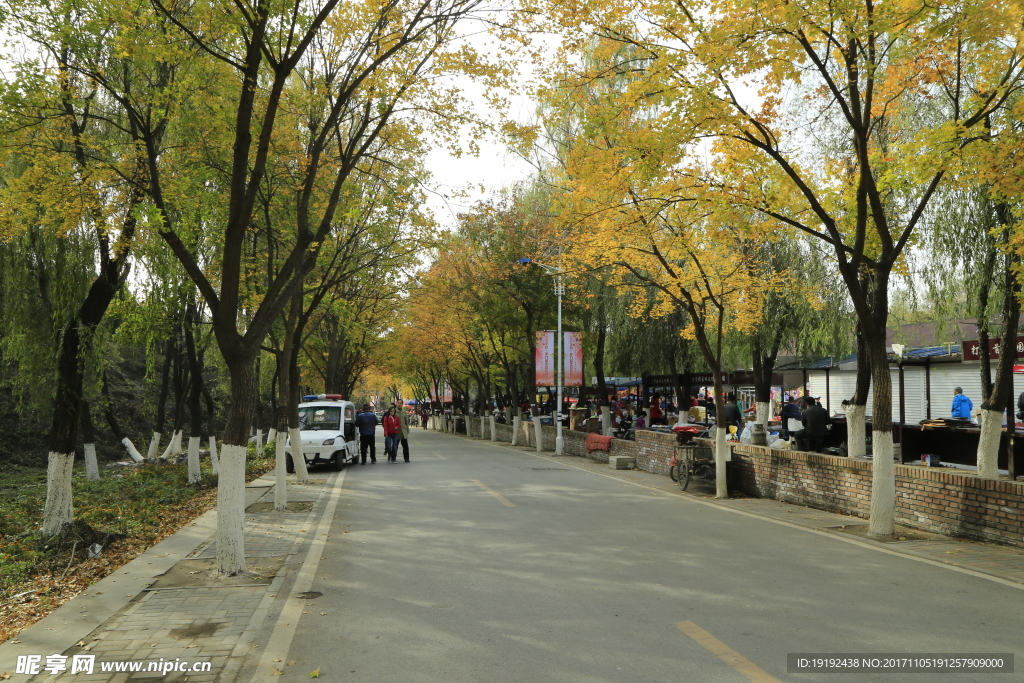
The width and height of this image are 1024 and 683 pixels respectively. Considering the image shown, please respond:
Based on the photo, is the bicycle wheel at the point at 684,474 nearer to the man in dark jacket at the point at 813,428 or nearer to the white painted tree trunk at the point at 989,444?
the man in dark jacket at the point at 813,428

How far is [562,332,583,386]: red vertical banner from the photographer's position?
1176 inches

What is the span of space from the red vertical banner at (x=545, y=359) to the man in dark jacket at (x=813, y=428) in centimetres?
1516

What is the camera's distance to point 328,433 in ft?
74.5

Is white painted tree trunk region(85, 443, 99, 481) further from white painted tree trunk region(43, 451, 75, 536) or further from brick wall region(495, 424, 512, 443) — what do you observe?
brick wall region(495, 424, 512, 443)

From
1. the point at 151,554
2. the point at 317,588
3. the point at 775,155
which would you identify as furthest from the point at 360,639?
the point at 775,155

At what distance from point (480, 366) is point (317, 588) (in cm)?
3618

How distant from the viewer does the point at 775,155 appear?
36.6 ft

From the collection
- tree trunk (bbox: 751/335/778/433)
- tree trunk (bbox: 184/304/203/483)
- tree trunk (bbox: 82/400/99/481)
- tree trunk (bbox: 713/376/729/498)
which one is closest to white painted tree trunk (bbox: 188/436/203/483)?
tree trunk (bbox: 184/304/203/483)

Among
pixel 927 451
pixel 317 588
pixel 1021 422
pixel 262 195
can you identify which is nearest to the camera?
pixel 317 588

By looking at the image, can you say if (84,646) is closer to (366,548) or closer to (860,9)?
(366,548)

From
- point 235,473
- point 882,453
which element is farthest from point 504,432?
point 235,473

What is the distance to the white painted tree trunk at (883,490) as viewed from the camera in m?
10.4

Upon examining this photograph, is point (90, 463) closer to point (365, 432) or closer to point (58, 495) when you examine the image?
point (365, 432)

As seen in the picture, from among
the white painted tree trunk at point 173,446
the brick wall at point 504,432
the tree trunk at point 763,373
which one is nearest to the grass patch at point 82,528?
the white painted tree trunk at point 173,446
